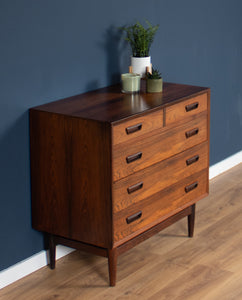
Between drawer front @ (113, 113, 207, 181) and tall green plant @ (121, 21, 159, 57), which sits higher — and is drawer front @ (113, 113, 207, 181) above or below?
below

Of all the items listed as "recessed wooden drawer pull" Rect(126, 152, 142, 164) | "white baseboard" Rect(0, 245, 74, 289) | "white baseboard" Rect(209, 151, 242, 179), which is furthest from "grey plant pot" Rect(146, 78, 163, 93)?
"white baseboard" Rect(209, 151, 242, 179)

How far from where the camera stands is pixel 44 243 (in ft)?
9.29

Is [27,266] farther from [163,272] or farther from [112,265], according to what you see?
[163,272]

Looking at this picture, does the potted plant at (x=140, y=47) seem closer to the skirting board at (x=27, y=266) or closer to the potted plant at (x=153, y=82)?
the potted plant at (x=153, y=82)

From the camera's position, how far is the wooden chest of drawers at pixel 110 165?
2445 millimetres

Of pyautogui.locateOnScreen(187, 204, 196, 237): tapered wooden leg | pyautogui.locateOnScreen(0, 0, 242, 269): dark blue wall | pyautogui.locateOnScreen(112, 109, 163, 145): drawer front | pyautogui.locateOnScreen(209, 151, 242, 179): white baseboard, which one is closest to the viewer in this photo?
pyautogui.locateOnScreen(112, 109, 163, 145): drawer front

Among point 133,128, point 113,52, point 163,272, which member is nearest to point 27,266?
point 163,272

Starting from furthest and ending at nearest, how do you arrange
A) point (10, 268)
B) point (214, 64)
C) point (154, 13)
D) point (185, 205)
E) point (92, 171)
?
point (214, 64) < point (154, 13) < point (185, 205) < point (10, 268) < point (92, 171)

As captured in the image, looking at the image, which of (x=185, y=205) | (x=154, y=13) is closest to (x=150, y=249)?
(x=185, y=205)

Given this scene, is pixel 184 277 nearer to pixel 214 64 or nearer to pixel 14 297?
pixel 14 297

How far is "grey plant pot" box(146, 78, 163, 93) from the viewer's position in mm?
2822

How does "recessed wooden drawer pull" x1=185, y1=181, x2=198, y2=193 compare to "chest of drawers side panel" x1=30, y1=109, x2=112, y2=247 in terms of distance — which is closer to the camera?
"chest of drawers side panel" x1=30, y1=109, x2=112, y2=247

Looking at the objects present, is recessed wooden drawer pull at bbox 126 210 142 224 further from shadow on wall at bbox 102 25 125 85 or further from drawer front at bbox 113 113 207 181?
shadow on wall at bbox 102 25 125 85

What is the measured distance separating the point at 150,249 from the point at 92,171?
0.74 m
